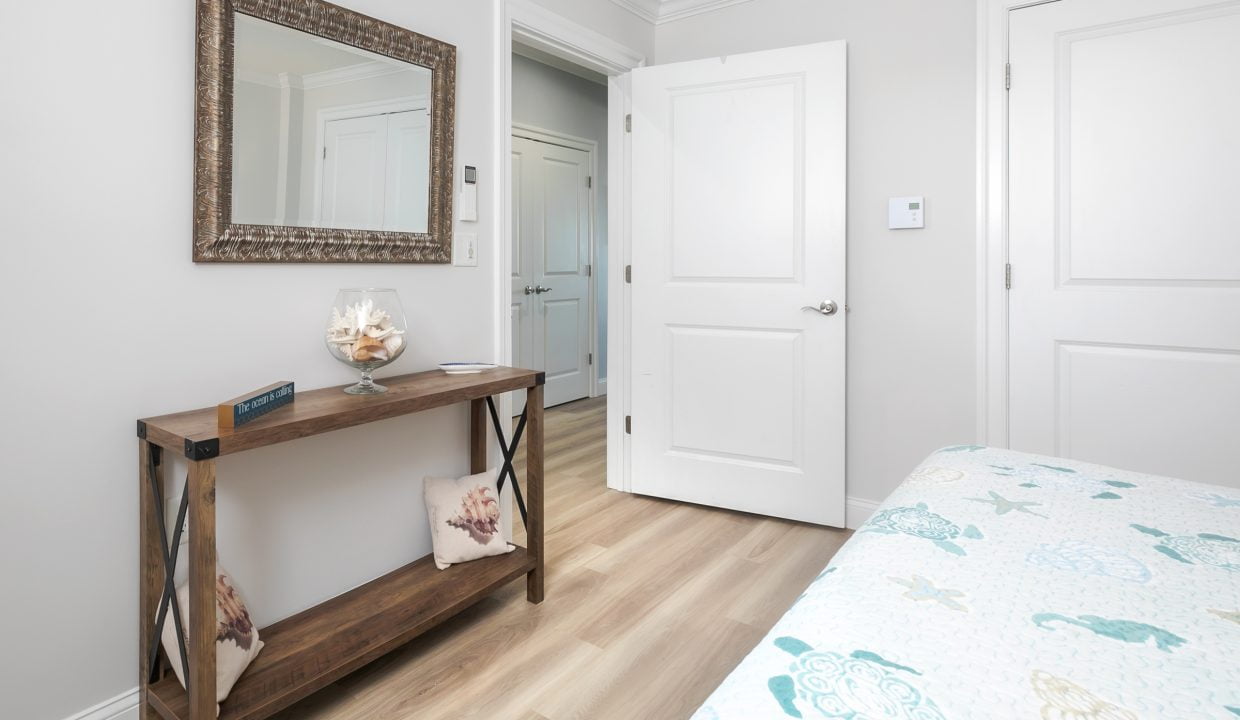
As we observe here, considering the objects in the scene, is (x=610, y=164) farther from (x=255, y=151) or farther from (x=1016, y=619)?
(x=1016, y=619)

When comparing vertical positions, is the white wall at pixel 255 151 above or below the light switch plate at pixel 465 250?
above

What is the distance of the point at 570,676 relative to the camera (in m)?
1.79

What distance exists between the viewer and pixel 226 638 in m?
1.43

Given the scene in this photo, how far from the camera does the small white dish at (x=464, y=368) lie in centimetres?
207

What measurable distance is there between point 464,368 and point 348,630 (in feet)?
2.59

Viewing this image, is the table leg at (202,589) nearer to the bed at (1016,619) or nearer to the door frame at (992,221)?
the bed at (1016,619)

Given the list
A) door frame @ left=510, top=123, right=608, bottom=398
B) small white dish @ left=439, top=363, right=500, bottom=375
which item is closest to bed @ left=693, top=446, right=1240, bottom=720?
small white dish @ left=439, top=363, right=500, bottom=375

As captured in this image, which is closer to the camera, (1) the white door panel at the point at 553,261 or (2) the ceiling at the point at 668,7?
(2) the ceiling at the point at 668,7

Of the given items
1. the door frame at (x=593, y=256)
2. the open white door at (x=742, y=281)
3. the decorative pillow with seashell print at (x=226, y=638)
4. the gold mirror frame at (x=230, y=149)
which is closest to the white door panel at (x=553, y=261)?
the door frame at (x=593, y=256)

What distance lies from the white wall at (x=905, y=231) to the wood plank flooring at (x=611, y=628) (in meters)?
0.56

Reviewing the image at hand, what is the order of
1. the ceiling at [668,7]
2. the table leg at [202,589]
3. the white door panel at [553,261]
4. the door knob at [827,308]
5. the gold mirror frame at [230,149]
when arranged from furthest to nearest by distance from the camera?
the white door panel at [553,261] → the ceiling at [668,7] → the door knob at [827,308] → the gold mirror frame at [230,149] → the table leg at [202,589]

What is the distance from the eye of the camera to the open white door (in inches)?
107

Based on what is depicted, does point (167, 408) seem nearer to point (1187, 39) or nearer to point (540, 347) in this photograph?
point (1187, 39)

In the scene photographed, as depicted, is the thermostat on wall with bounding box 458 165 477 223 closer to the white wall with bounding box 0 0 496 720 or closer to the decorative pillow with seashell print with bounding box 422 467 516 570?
the white wall with bounding box 0 0 496 720
